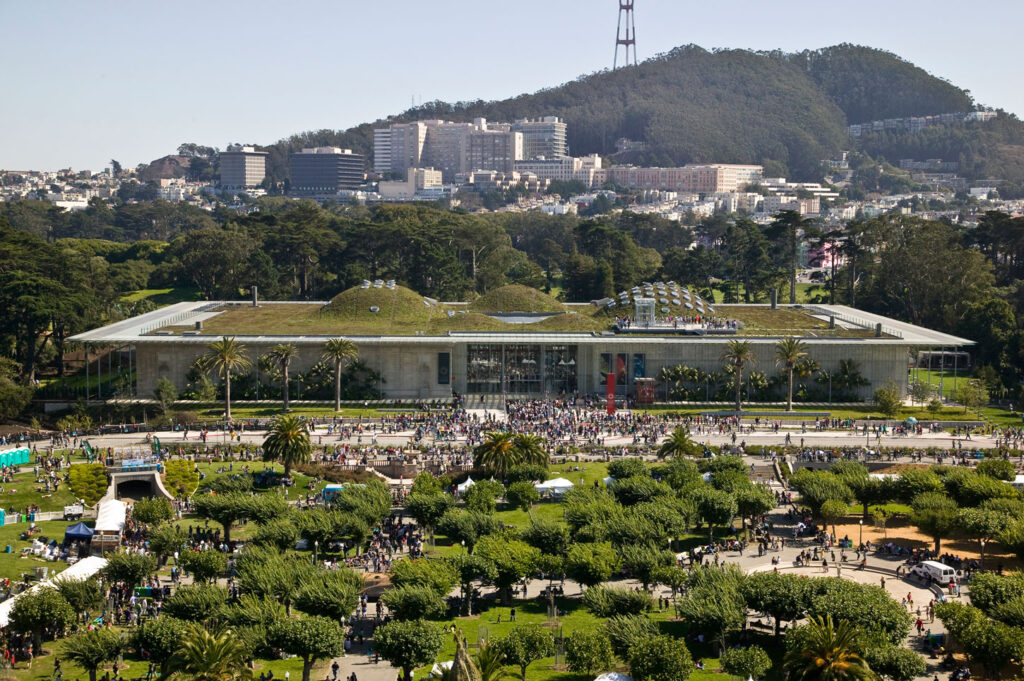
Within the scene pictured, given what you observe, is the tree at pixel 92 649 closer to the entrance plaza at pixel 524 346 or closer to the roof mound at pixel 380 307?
the entrance plaza at pixel 524 346

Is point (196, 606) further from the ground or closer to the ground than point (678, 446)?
closer to the ground

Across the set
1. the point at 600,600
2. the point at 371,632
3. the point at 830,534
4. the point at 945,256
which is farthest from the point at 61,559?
the point at 945,256

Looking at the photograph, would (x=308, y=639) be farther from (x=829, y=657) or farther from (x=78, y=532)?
(x=78, y=532)

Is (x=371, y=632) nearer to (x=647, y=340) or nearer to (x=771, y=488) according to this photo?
(x=771, y=488)

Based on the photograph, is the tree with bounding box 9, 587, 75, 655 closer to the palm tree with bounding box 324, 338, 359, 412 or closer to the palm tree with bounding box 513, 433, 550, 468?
the palm tree with bounding box 513, 433, 550, 468

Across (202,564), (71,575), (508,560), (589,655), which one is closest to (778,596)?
(589,655)

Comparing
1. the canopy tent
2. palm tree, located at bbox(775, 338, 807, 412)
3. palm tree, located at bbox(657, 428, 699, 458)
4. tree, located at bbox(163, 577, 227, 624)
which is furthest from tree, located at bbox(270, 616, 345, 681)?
palm tree, located at bbox(775, 338, 807, 412)

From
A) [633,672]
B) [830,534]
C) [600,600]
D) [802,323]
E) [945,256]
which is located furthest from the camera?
[945,256]
